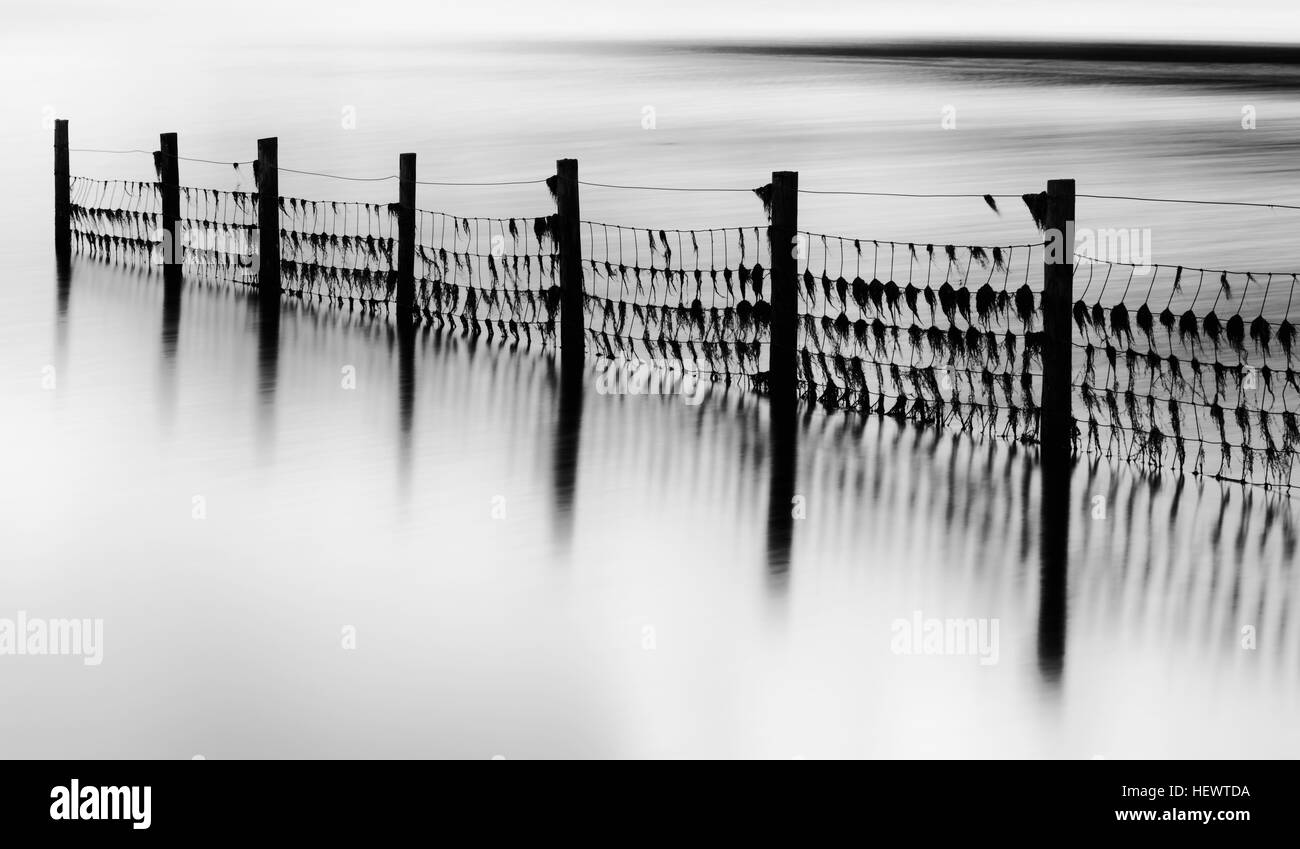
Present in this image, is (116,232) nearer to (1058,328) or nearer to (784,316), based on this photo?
(784,316)

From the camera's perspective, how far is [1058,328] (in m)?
10.0

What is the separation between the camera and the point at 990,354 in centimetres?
1102

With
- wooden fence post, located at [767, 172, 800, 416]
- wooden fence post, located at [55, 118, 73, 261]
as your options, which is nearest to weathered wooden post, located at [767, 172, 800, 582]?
wooden fence post, located at [767, 172, 800, 416]

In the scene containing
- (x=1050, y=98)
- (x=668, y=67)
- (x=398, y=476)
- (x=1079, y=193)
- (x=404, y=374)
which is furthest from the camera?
(x=668, y=67)

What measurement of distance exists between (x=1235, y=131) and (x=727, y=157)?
14.1 meters

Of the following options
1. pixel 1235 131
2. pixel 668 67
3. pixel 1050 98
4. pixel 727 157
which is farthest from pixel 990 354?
pixel 668 67

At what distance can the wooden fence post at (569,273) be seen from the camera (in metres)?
13.0

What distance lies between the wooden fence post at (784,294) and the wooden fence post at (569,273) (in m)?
Answer: 1.85

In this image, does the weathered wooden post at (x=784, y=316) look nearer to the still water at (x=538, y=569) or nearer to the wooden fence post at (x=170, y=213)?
the still water at (x=538, y=569)

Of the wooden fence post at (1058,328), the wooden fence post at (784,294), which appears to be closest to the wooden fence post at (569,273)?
the wooden fence post at (784,294)

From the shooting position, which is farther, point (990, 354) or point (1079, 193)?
point (1079, 193)

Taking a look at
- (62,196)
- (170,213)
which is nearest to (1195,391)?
(170,213)
